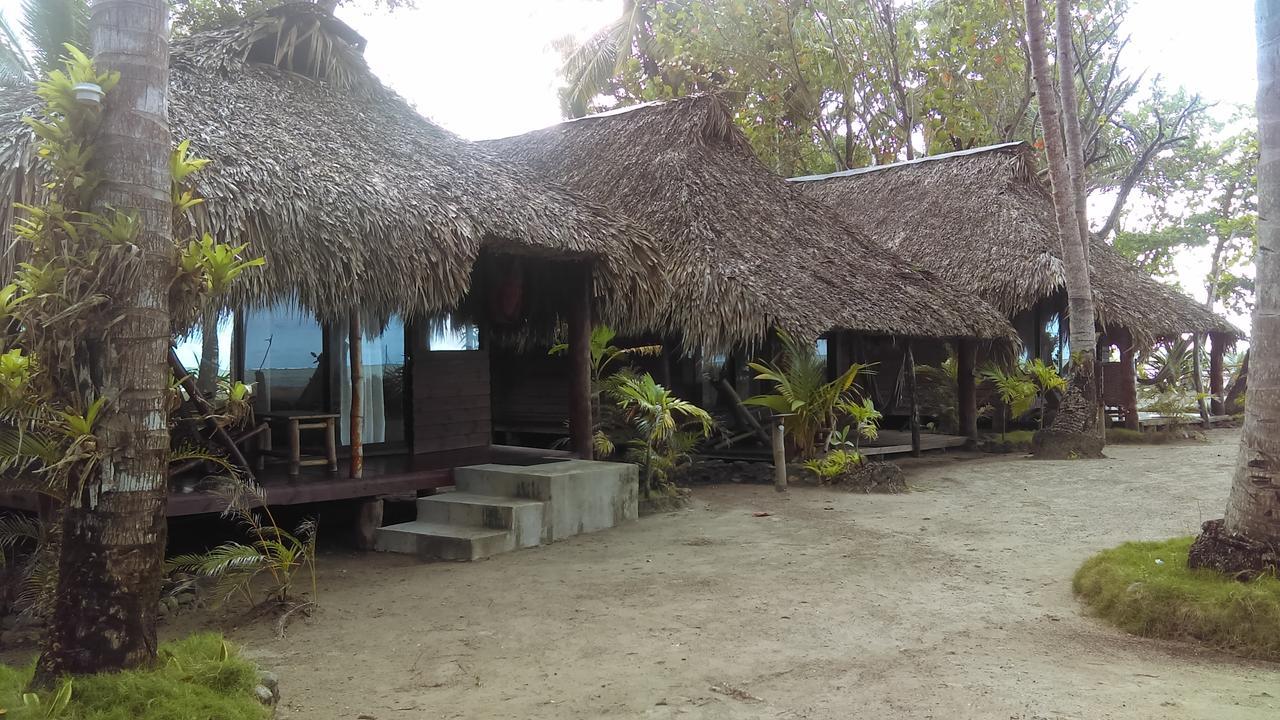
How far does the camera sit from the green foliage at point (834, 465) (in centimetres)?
928

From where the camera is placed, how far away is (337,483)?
21.1 feet

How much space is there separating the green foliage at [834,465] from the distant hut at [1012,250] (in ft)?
16.8

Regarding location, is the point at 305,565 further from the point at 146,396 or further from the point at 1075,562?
the point at 1075,562

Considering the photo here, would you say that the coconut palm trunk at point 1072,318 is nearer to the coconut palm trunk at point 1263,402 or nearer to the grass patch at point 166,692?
the coconut palm trunk at point 1263,402

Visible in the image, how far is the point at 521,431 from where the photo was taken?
10797 millimetres

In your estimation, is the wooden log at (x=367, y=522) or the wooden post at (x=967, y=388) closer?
the wooden log at (x=367, y=522)

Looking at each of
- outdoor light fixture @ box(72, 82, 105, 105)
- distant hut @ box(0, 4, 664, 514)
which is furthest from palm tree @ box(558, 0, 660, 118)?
outdoor light fixture @ box(72, 82, 105, 105)

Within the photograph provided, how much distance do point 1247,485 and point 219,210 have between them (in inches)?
227

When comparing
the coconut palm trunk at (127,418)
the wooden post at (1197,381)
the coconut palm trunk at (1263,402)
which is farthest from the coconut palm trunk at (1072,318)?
the coconut palm trunk at (127,418)

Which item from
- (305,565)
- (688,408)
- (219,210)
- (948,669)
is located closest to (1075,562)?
(948,669)

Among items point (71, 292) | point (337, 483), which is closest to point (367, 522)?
point (337, 483)

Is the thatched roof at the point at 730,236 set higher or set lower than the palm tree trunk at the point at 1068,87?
lower

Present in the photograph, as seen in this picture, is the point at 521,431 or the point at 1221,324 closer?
the point at 521,431

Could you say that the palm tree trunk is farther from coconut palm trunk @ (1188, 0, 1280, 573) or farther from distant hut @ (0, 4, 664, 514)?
coconut palm trunk @ (1188, 0, 1280, 573)
